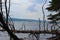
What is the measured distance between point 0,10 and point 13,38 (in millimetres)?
302

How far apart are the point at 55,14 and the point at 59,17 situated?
0.56 feet

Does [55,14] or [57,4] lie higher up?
[57,4]

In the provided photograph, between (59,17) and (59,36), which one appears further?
(59,17)

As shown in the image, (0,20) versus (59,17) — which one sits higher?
(0,20)

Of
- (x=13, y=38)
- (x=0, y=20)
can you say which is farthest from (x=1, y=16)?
(x=13, y=38)

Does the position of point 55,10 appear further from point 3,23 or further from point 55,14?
point 3,23

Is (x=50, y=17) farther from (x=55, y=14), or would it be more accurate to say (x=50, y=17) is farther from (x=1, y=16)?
(x=1, y=16)

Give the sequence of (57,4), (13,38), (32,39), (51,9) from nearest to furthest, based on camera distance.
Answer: (13,38), (32,39), (57,4), (51,9)

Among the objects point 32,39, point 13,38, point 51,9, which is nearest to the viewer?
Answer: point 13,38

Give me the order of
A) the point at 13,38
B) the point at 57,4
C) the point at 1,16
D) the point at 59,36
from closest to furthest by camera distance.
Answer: the point at 1,16, the point at 13,38, the point at 59,36, the point at 57,4

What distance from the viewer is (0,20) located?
4.66ft

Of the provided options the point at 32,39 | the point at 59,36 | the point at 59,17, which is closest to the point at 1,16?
the point at 32,39

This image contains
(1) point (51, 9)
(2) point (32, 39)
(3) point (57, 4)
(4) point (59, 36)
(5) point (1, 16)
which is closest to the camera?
(5) point (1, 16)

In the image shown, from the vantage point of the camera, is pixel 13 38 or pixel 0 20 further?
pixel 13 38
